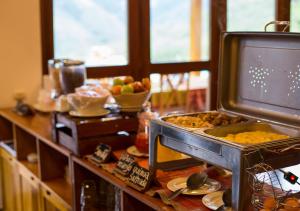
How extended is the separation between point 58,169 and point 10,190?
0.61 metres

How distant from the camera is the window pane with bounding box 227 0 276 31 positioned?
4.00 metres

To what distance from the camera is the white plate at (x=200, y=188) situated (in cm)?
147

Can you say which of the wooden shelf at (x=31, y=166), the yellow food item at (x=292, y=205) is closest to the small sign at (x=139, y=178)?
the yellow food item at (x=292, y=205)

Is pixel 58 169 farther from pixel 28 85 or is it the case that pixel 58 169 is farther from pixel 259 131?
pixel 259 131

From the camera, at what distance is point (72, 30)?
3.25 m

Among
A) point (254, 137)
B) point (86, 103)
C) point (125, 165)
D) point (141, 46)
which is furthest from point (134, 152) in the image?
point (141, 46)

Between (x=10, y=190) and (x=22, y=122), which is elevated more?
(x=22, y=122)

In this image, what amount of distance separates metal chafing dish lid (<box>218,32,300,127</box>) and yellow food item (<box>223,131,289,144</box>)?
1.9 inches

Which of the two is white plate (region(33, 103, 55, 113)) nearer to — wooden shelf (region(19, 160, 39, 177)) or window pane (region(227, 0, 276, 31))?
wooden shelf (region(19, 160, 39, 177))

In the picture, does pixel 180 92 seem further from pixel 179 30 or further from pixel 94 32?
pixel 94 32

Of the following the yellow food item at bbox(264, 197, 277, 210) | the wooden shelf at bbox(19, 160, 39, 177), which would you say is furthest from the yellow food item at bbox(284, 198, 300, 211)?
the wooden shelf at bbox(19, 160, 39, 177)

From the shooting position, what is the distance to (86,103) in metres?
2.04

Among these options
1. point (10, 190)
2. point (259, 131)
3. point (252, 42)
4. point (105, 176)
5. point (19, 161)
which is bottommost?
point (10, 190)

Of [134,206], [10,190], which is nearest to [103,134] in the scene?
[134,206]
